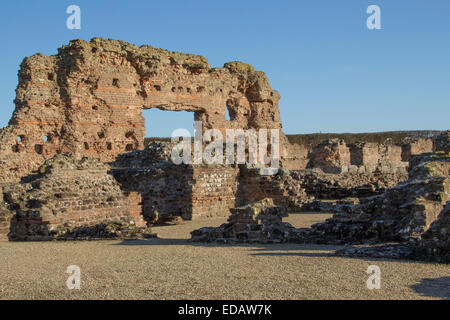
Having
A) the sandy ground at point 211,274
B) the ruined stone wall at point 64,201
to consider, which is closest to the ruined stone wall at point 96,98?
the ruined stone wall at point 64,201

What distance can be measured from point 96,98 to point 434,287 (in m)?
18.6

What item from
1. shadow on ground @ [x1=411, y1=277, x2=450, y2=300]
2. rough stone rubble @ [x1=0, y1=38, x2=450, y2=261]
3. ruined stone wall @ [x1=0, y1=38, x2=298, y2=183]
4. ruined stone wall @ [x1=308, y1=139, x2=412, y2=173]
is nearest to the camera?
shadow on ground @ [x1=411, y1=277, x2=450, y2=300]

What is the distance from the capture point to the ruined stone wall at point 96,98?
19562 millimetres

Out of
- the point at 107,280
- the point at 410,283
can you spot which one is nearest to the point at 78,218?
the point at 107,280

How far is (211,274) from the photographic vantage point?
509 cm

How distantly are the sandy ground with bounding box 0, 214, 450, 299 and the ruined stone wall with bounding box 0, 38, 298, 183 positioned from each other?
1324 cm

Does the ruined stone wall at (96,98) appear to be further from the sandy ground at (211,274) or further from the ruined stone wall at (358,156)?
the sandy ground at (211,274)

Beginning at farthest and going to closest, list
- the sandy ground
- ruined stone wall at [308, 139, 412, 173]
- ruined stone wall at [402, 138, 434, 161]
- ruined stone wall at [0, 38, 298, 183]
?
ruined stone wall at [402, 138, 434, 161]
ruined stone wall at [308, 139, 412, 173]
ruined stone wall at [0, 38, 298, 183]
the sandy ground

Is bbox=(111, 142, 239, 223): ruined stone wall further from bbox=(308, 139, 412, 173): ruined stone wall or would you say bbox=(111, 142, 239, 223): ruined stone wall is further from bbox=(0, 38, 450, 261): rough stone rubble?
bbox=(308, 139, 412, 173): ruined stone wall

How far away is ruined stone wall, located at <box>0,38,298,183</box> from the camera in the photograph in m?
19.6

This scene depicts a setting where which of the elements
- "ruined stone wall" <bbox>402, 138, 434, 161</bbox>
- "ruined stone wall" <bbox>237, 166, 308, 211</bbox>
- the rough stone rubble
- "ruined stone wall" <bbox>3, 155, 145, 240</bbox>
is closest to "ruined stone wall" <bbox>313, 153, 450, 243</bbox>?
the rough stone rubble


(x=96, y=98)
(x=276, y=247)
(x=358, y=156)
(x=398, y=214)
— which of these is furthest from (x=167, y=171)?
(x=358, y=156)

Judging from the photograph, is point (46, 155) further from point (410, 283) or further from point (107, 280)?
point (410, 283)

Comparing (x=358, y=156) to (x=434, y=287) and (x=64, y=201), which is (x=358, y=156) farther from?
(x=434, y=287)
